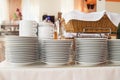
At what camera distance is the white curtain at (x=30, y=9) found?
4980 mm

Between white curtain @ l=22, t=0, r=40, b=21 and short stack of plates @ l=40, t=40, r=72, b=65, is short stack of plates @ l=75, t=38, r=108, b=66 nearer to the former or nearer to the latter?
short stack of plates @ l=40, t=40, r=72, b=65

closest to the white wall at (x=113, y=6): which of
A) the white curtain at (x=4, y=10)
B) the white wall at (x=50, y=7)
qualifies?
the white wall at (x=50, y=7)

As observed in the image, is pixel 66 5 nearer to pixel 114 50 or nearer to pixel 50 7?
pixel 50 7

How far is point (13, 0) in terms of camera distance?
5145mm

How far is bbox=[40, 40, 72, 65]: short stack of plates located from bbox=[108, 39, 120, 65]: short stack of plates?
0.19m

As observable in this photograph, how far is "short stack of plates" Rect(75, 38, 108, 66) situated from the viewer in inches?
30.7

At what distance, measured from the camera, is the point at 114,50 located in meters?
0.84

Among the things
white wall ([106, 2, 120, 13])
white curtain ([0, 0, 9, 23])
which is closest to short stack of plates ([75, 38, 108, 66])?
white wall ([106, 2, 120, 13])

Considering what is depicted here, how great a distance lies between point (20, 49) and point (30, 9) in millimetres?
4360

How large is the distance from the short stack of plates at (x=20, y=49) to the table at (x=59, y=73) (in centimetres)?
3

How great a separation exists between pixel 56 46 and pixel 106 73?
0.22 meters

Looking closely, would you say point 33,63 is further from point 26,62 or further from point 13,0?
point 13,0

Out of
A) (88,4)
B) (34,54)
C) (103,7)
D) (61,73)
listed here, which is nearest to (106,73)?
(61,73)

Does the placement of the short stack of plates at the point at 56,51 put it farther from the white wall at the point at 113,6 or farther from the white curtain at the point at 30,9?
the white curtain at the point at 30,9
